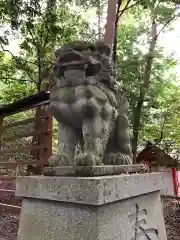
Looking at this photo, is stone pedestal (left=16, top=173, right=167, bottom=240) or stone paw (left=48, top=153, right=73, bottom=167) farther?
stone paw (left=48, top=153, right=73, bottom=167)

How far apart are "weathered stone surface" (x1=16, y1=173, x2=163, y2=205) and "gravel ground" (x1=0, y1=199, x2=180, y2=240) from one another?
2.25 m

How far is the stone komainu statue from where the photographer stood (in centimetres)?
191

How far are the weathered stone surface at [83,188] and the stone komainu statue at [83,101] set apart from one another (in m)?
0.18

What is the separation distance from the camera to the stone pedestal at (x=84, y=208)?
1.54 metres

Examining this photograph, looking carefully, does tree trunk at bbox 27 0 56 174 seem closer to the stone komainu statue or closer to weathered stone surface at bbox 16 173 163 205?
the stone komainu statue

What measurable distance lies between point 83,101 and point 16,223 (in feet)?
10.4

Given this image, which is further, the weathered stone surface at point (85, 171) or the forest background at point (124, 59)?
the forest background at point (124, 59)

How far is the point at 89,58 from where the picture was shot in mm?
1959

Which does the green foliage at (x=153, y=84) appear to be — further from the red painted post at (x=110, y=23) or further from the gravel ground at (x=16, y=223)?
the gravel ground at (x=16, y=223)

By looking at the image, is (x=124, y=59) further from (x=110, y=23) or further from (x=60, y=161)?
(x=60, y=161)

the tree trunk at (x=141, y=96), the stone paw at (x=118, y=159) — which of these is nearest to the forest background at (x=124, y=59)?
the tree trunk at (x=141, y=96)

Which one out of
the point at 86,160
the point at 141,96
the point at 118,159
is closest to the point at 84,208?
the point at 86,160

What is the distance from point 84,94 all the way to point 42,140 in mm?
2762

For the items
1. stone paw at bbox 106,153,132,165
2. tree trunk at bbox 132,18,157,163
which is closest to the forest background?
tree trunk at bbox 132,18,157,163
